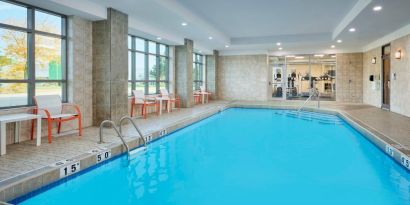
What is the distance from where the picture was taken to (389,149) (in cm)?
452

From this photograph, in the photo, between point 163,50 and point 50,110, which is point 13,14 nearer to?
point 50,110

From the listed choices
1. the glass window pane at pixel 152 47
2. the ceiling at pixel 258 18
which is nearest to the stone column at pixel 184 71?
the ceiling at pixel 258 18

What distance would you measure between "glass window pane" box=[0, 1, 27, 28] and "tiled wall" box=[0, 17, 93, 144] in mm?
914

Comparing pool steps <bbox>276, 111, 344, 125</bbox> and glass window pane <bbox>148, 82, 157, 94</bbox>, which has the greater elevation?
glass window pane <bbox>148, 82, 157, 94</bbox>

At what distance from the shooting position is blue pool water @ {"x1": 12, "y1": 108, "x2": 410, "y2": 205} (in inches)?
120

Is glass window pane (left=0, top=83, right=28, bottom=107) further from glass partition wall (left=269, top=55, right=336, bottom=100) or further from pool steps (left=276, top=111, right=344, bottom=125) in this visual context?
glass partition wall (left=269, top=55, right=336, bottom=100)

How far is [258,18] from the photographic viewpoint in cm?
799

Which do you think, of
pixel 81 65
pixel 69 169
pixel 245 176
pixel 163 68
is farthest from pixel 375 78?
pixel 69 169

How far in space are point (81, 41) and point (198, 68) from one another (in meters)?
8.05

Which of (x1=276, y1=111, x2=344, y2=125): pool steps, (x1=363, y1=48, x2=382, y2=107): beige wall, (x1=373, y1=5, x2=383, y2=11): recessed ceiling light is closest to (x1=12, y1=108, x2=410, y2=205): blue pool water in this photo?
(x1=276, y1=111, x2=344, y2=125): pool steps

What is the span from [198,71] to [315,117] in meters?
6.03

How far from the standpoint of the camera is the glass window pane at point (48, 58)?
5.16 meters

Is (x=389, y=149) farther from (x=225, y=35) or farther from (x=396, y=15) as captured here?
(x=225, y=35)

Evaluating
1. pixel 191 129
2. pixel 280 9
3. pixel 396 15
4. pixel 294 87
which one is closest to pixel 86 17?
pixel 191 129
